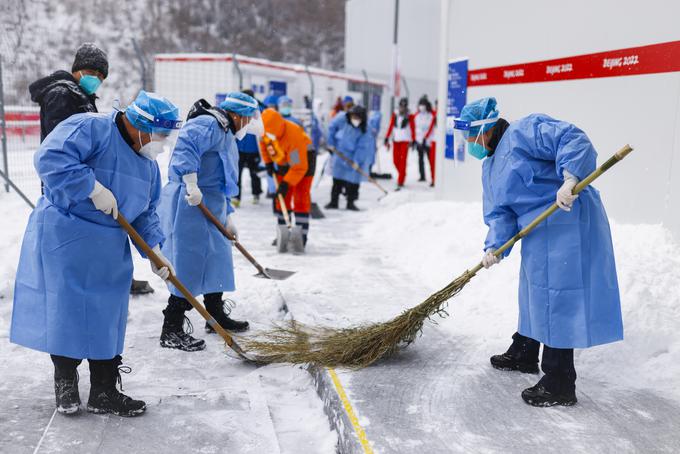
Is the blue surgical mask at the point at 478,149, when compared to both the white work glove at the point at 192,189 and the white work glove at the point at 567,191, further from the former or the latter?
the white work glove at the point at 192,189

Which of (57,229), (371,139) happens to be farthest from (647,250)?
(371,139)

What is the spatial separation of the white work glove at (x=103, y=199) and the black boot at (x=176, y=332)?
1.39m

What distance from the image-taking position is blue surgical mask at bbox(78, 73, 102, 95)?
459cm

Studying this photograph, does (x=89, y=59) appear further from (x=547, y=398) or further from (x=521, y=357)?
(x=547, y=398)

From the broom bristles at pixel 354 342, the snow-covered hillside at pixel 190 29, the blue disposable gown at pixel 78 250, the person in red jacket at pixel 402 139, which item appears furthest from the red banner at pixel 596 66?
the snow-covered hillside at pixel 190 29

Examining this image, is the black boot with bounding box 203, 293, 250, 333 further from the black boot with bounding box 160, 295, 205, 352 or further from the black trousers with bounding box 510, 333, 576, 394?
the black trousers with bounding box 510, 333, 576, 394

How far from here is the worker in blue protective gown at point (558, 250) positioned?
3299 millimetres

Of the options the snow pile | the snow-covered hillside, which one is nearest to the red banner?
the snow pile

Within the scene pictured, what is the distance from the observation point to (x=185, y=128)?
4328 millimetres

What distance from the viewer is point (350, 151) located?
35.9ft

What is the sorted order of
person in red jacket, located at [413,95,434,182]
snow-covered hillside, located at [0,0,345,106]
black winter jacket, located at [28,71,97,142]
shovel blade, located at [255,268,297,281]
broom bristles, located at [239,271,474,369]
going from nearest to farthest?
broom bristles, located at [239,271,474,369] < black winter jacket, located at [28,71,97,142] < shovel blade, located at [255,268,297,281] < person in red jacket, located at [413,95,434,182] < snow-covered hillside, located at [0,0,345,106]

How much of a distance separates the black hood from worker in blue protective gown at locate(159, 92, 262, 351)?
80 centimetres

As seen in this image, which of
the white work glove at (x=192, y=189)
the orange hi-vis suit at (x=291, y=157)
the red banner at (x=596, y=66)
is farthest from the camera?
the orange hi-vis suit at (x=291, y=157)

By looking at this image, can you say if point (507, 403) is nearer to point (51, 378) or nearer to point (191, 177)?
point (191, 177)
